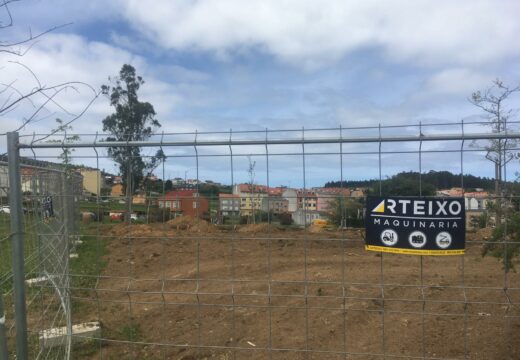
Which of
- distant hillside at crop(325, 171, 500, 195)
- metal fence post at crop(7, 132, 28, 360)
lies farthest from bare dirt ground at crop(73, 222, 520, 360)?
metal fence post at crop(7, 132, 28, 360)

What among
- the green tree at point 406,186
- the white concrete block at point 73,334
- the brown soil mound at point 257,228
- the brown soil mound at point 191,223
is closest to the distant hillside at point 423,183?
the green tree at point 406,186

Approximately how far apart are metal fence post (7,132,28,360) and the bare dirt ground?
0.63 metres

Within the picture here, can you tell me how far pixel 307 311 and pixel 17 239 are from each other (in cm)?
313

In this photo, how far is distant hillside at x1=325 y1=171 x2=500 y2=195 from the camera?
11.3 feet

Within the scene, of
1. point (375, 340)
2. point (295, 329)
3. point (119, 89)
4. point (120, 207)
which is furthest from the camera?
point (119, 89)

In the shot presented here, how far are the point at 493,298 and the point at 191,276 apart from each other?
4.74 m

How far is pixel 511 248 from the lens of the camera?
166 inches

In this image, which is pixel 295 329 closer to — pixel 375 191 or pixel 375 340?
pixel 375 340

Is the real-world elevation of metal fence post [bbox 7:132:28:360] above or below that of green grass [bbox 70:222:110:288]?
above

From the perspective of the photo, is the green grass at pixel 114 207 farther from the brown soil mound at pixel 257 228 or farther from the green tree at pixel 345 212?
the green tree at pixel 345 212

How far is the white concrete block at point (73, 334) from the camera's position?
4.79m

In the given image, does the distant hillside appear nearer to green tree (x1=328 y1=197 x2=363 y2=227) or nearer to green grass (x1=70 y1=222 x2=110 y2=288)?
green tree (x1=328 y1=197 x2=363 y2=227)

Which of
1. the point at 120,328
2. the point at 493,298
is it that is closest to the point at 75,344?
the point at 120,328

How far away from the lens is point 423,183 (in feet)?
11.6
